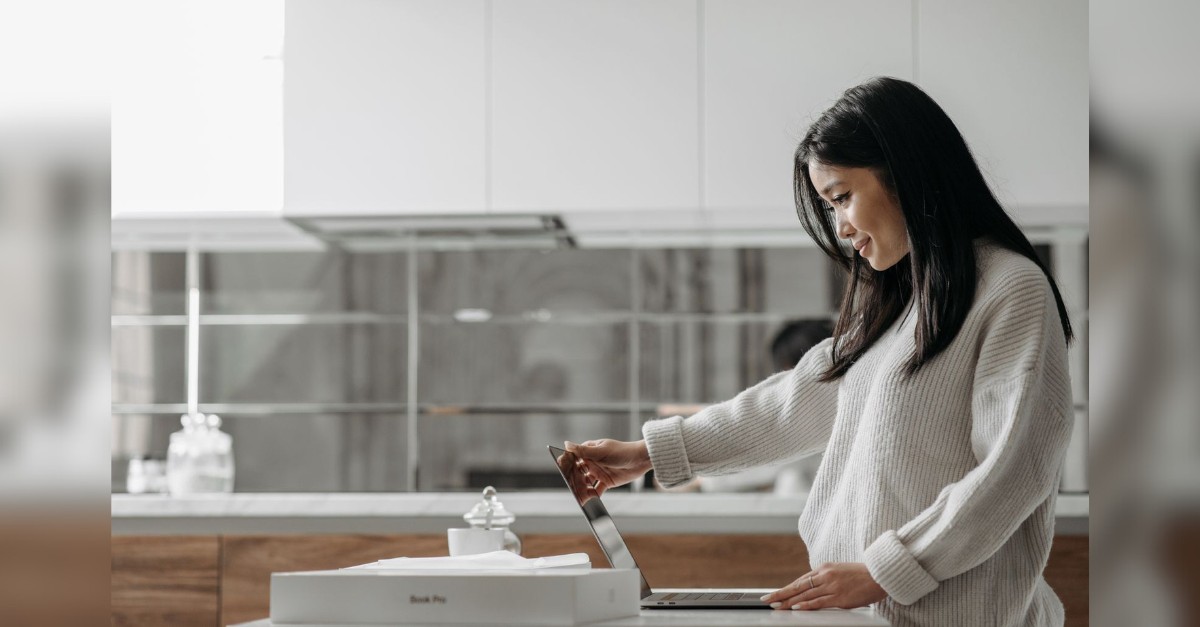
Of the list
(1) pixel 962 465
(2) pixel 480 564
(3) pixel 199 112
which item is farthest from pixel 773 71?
(2) pixel 480 564

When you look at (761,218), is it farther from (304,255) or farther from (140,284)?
(140,284)

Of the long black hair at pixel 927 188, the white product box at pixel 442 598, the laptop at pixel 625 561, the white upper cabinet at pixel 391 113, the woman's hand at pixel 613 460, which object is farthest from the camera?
the white upper cabinet at pixel 391 113

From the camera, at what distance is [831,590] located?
100 centimetres

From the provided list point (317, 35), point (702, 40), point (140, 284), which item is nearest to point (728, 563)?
point (702, 40)

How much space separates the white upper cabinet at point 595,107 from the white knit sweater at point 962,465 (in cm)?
209

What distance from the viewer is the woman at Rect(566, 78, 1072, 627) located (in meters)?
1.03

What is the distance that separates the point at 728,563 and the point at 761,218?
134 centimetres

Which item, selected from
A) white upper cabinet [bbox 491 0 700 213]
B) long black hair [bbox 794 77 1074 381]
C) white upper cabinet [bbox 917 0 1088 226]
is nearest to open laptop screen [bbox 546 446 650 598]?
long black hair [bbox 794 77 1074 381]

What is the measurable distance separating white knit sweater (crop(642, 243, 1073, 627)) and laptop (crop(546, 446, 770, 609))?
13 centimetres

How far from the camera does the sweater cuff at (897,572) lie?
40.1 inches

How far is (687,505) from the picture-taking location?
8.11 feet

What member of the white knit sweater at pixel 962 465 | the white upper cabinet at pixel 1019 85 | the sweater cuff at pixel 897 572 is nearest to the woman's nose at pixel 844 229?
the white knit sweater at pixel 962 465

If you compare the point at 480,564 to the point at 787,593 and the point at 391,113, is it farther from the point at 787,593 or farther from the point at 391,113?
the point at 391,113

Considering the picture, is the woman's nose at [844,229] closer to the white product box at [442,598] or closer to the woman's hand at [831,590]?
the woman's hand at [831,590]
